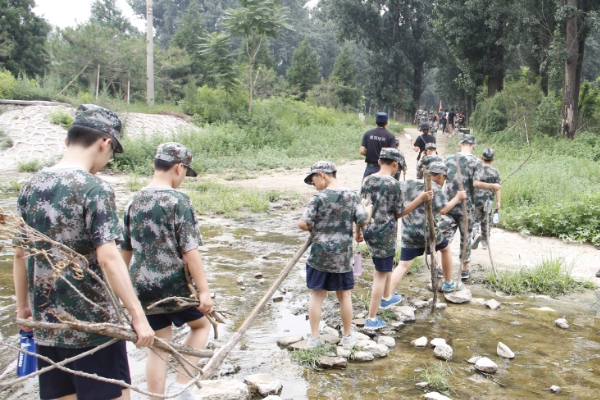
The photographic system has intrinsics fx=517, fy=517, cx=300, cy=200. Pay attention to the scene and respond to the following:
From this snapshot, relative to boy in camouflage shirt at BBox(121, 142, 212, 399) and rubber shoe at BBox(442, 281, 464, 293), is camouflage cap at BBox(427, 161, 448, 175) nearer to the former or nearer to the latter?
rubber shoe at BBox(442, 281, 464, 293)

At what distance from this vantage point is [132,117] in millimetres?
19766

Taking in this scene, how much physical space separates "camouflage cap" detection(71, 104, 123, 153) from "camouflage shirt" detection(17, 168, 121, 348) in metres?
0.24

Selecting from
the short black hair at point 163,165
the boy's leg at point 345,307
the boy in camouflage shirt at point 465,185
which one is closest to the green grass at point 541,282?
the boy in camouflage shirt at point 465,185

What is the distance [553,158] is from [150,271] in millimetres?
15942

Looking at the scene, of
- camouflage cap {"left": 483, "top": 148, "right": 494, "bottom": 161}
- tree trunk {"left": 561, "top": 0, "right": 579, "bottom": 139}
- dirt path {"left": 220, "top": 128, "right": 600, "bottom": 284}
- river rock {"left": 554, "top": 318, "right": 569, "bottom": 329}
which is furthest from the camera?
tree trunk {"left": 561, "top": 0, "right": 579, "bottom": 139}

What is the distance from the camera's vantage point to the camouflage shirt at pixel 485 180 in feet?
21.7

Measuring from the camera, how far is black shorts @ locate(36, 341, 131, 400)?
8.51ft

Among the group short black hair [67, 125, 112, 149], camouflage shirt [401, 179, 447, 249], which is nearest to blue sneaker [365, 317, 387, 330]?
camouflage shirt [401, 179, 447, 249]

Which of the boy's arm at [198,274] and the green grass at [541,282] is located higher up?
the boy's arm at [198,274]

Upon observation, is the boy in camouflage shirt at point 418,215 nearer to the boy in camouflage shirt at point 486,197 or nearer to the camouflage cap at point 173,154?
the boy in camouflage shirt at point 486,197

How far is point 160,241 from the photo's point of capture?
129 inches

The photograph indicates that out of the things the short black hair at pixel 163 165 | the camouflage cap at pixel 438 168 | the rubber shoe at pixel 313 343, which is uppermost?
the short black hair at pixel 163 165

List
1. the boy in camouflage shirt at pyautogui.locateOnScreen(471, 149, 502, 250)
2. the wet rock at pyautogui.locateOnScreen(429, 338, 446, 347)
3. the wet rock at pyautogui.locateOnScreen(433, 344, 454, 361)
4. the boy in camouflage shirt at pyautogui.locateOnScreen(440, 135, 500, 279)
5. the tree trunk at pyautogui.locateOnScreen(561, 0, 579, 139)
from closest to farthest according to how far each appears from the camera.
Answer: the wet rock at pyautogui.locateOnScreen(433, 344, 454, 361) < the wet rock at pyautogui.locateOnScreen(429, 338, 446, 347) < the boy in camouflage shirt at pyautogui.locateOnScreen(440, 135, 500, 279) < the boy in camouflage shirt at pyautogui.locateOnScreen(471, 149, 502, 250) < the tree trunk at pyautogui.locateOnScreen(561, 0, 579, 139)

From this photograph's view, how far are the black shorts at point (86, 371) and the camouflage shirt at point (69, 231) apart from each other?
7 cm
